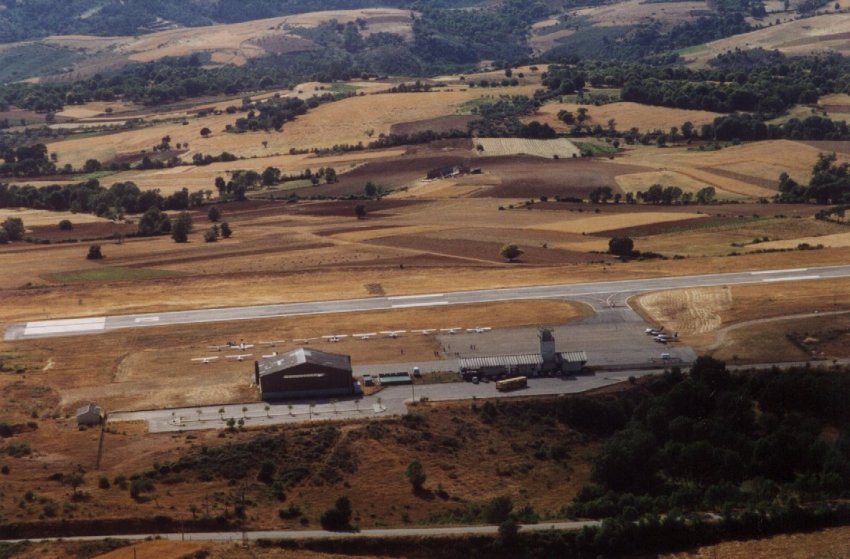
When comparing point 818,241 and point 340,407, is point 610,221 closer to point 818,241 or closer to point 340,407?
point 818,241

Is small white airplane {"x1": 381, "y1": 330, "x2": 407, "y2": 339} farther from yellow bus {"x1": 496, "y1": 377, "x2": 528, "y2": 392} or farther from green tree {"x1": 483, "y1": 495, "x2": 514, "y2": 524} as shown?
green tree {"x1": 483, "y1": 495, "x2": 514, "y2": 524}

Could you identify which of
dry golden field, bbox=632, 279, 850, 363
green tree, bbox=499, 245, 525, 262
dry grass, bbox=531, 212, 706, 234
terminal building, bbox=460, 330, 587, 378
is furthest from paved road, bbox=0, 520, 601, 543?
dry grass, bbox=531, 212, 706, 234

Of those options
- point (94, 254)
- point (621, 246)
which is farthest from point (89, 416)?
point (621, 246)

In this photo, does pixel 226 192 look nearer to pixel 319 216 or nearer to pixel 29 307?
pixel 319 216

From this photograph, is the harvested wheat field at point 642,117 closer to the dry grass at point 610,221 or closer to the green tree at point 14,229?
the dry grass at point 610,221

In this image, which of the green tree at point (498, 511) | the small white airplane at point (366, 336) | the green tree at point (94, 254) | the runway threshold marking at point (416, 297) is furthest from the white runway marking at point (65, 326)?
the green tree at point (498, 511)

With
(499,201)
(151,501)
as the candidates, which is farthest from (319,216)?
(151,501)
